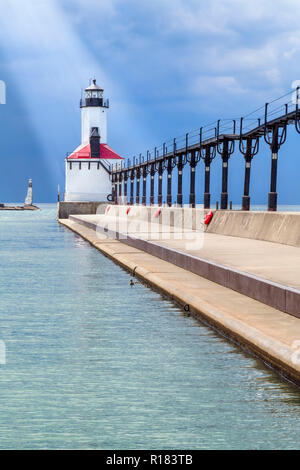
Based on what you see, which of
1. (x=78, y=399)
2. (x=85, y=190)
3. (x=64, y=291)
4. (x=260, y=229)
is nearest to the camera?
(x=78, y=399)

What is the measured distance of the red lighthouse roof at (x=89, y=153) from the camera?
12066 centimetres

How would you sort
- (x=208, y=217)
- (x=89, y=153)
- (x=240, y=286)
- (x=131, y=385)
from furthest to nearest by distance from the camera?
(x=89, y=153), (x=208, y=217), (x=240, y=286), (x=131, y=385)

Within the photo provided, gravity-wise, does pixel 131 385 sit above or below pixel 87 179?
below

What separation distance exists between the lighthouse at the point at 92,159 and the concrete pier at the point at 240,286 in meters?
92.1

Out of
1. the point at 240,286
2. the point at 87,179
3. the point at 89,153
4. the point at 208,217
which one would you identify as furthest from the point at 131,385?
the point at 89,153

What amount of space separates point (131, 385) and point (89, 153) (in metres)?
114

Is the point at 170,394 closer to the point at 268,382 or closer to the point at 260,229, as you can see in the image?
the point at 268,382

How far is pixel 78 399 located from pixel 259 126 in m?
36.2

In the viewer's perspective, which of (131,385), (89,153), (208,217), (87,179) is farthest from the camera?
(89,153)

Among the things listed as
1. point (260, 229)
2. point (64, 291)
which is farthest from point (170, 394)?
point (260, 229)

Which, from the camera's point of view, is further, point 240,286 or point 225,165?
point 225,165

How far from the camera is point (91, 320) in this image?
1405cm

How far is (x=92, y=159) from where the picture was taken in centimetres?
11844

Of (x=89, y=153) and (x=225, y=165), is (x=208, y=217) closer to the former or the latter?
(x=225, y=165)
